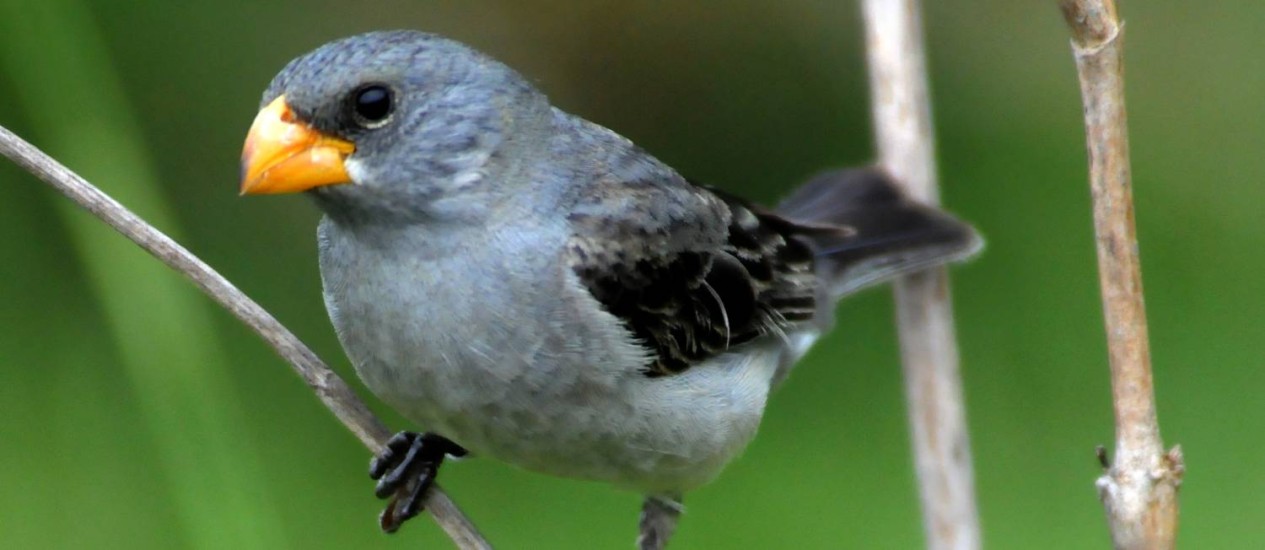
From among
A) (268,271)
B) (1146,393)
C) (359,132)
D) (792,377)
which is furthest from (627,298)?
(268,271)

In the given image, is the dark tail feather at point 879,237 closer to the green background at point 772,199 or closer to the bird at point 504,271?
the bird at point 504,271

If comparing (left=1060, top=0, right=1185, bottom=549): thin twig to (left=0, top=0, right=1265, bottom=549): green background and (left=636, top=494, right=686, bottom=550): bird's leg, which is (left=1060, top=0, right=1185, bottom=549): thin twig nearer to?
(left=636, top=494, right=686, bottom=550): bird's leg

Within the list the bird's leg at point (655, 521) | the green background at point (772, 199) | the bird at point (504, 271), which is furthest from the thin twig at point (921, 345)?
the green background at point (772, 199)

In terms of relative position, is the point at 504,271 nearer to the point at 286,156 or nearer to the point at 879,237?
the point at 286,156

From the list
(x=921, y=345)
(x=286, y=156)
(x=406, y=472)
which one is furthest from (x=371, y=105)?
(x=921, y=345)

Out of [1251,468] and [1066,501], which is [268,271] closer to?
[1066,501]

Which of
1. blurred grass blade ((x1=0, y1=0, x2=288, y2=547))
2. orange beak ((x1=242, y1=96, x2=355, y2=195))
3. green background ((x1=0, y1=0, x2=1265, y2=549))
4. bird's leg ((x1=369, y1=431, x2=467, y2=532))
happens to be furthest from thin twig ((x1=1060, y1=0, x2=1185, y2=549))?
green background ((x1=0, y1=0, x2=1265, y2=549))
